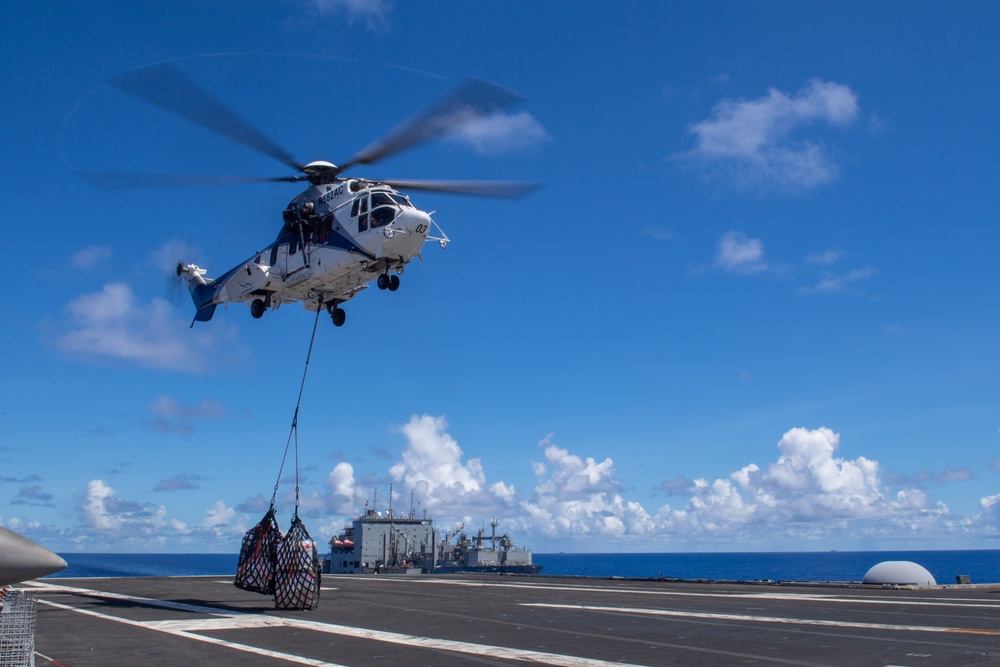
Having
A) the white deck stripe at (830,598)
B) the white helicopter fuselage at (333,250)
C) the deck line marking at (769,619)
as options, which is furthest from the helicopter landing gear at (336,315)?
the white deck stripe at (830,598)

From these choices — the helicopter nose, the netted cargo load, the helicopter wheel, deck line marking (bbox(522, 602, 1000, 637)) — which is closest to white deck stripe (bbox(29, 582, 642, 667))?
the netted cargo load

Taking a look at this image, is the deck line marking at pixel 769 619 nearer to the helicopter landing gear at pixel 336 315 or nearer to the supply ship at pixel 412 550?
the helicopter landing gear at pixel 336 315

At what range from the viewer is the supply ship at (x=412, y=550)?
73500 mm

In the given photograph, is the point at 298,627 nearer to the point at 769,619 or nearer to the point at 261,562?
the point at 261,562

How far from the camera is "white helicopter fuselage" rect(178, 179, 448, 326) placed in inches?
800

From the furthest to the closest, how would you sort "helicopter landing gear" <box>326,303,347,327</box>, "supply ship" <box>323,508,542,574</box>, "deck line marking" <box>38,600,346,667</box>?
"supply ship" <box>323,508,542,574</box> < "helicopter landing gear" <box>326,303,347,327</box> < "deck line marking" <box>38,600,346,667</box>

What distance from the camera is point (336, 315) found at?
78.2 ft

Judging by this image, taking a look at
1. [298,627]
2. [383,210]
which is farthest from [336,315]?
[298,627]

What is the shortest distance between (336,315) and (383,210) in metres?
4.74

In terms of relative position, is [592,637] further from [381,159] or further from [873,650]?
[381,159]

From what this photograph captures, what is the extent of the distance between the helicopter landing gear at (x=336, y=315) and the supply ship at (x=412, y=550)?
1984 inches

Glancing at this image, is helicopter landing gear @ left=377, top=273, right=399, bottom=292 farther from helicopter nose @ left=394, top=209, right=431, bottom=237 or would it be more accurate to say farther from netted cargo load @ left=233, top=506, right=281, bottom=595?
netted cargo load @ left=233, top=506, right=281, bottom=595

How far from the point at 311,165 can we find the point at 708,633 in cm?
1564

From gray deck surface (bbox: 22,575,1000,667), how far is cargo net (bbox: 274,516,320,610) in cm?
44
